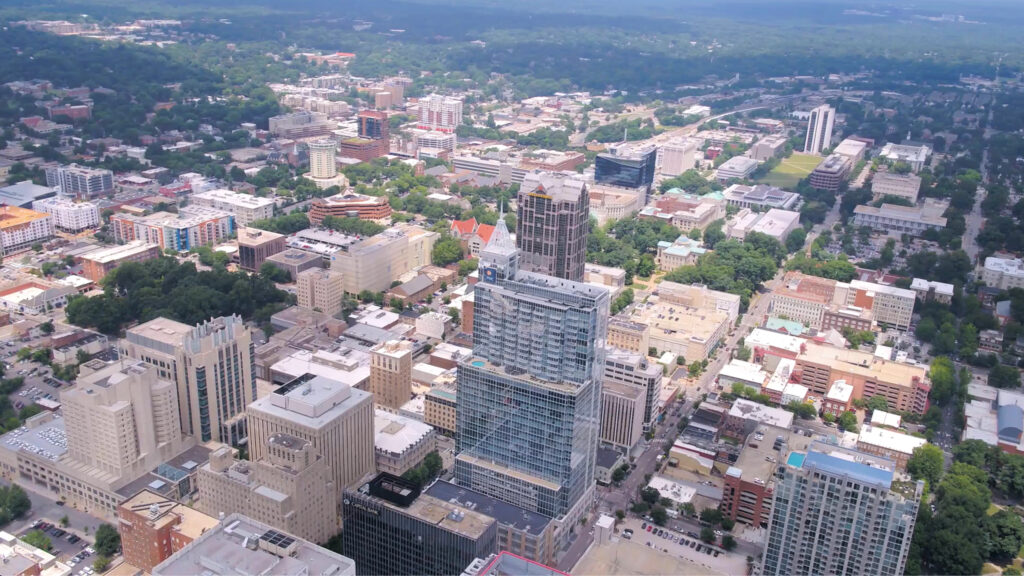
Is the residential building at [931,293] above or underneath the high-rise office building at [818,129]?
underneath

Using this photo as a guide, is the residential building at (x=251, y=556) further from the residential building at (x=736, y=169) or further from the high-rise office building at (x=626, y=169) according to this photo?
the residential building at (x=736, y=169)

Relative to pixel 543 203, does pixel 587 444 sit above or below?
below

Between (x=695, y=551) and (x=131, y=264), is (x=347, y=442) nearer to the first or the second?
(x=695, y=551)

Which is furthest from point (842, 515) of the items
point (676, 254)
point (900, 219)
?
point (900, 219)

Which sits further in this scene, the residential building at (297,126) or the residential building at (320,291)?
the residential building at (297,126)

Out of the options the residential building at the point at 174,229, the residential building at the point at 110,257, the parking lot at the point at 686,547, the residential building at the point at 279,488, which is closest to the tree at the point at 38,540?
the residential building at the point at 279,488

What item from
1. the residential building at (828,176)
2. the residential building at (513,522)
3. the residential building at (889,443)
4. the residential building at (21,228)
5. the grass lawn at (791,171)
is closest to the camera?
the residential building at (513,522)

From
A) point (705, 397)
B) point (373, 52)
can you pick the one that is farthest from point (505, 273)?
point (373, 52)
